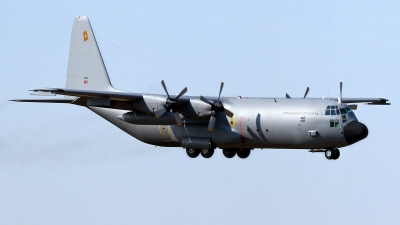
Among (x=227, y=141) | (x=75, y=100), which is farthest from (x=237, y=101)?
(x=75, y=100)

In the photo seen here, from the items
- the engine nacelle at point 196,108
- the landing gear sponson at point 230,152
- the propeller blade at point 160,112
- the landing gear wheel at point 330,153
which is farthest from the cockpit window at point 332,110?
the propeller blade at point 160,112

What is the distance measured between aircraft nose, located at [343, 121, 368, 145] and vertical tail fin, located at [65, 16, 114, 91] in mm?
12117

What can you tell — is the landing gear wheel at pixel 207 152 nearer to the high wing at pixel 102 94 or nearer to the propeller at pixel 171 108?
the propeller at pixel 171 108

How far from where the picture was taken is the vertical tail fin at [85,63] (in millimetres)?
37312

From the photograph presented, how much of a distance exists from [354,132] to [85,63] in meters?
14.1

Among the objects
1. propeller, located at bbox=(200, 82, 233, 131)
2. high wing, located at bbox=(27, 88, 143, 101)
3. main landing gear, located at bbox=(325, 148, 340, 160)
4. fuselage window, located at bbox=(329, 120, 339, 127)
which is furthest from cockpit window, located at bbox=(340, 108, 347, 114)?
high wing, located at bbox=(27, 88, 143, 101)

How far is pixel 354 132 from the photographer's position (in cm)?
3086

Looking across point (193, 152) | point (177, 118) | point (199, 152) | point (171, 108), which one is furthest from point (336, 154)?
point (171, 108)

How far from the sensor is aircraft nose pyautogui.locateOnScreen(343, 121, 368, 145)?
101 feet

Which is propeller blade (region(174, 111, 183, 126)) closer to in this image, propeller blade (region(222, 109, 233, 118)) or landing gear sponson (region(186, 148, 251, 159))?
landing gear sponson (region(186, 148, 251, 159))

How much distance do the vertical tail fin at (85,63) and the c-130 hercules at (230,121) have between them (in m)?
2.27

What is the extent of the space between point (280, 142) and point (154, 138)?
6064 mm

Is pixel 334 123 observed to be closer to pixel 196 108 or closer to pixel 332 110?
pixel 332 110

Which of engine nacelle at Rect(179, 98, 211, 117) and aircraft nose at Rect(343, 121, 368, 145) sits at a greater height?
engine nacelle at Rect(179, 98, 211, 117)
